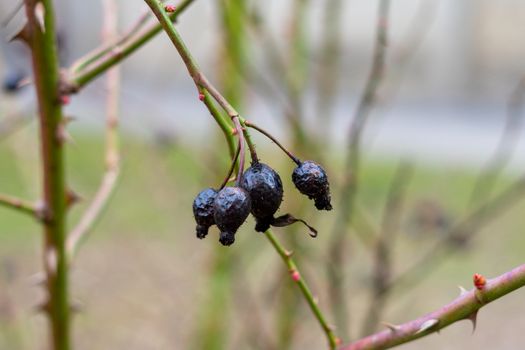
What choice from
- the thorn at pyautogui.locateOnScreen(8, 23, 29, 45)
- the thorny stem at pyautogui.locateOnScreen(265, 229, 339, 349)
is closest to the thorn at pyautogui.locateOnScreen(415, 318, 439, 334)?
the thorny stem at pyautogui.locateOnScreen(265, 229, 339, 349)

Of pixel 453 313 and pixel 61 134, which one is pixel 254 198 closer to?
pixel 453 313

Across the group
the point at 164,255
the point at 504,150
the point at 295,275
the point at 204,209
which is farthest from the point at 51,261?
the point at 504,150

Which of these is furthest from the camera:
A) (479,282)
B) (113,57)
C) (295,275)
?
(113,57)

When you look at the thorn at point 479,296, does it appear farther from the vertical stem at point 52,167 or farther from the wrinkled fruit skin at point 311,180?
the vertical stem at point 52,167

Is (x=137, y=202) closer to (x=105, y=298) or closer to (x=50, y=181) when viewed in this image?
(x=105, y=298)

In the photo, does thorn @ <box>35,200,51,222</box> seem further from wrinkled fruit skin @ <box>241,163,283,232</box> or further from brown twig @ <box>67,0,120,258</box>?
wrinkled fruit skin @ <box>241,163,283,232</box>

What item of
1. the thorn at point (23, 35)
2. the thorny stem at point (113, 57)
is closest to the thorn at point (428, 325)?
the thorny stem at point (113, 57)
